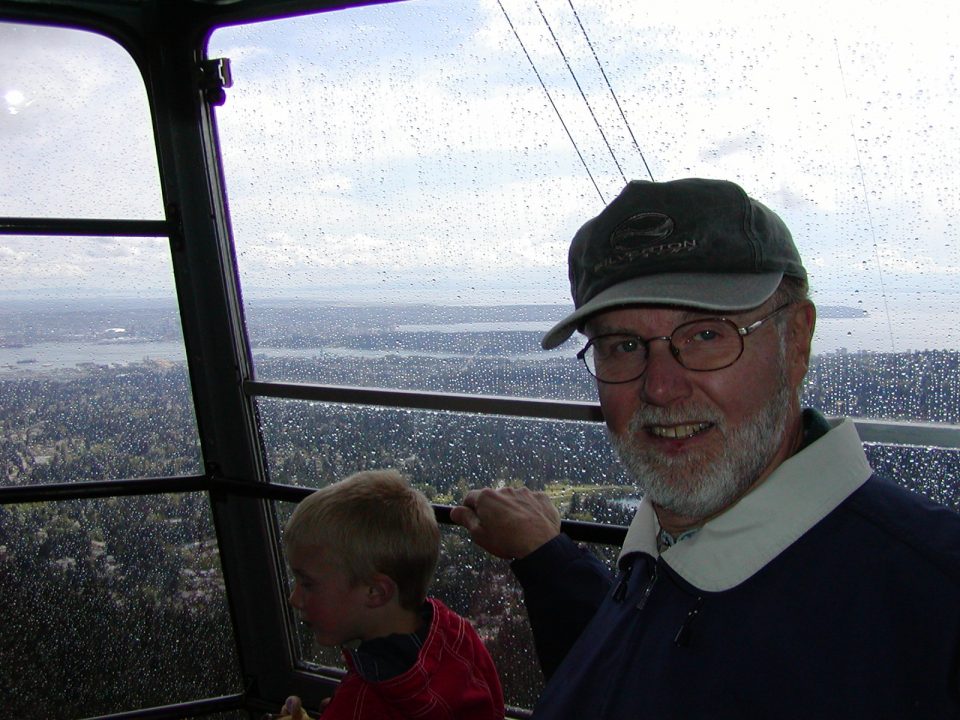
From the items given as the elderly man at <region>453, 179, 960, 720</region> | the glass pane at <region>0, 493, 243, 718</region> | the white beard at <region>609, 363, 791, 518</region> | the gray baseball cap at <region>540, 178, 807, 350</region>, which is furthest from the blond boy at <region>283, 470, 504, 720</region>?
the glass pane at <region>0, 493, 243, 718</region>

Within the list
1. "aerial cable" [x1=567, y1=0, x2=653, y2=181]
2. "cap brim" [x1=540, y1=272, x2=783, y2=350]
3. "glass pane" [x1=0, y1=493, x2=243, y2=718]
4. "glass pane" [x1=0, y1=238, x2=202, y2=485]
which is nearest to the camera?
"cap brim" [x1=540, y1=272, x2=783, y2=350]

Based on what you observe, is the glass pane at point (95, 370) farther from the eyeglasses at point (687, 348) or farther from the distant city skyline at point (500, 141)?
the eyeglasses at point (687, 348)

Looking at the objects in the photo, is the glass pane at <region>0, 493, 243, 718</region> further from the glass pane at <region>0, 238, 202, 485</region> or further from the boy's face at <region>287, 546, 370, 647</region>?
the boy's face at <region>287, 546, 370, 647</region>

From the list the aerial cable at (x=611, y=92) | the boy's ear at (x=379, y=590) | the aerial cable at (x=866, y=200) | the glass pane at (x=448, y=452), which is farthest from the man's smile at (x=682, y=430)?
the glass pane at (x=448, y=452)

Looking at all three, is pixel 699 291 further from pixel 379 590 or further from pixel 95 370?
pixel 95 370

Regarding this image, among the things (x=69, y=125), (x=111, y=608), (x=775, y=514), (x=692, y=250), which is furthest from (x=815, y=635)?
(x=111, y=608)
